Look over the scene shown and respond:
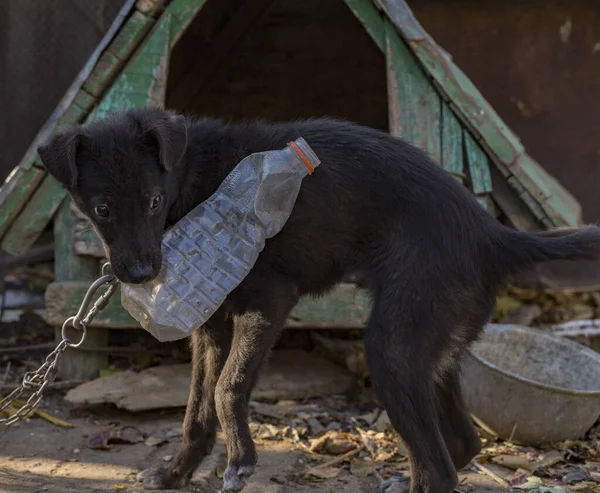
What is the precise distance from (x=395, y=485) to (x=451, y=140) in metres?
2.28

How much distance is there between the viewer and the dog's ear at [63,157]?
3357 mm

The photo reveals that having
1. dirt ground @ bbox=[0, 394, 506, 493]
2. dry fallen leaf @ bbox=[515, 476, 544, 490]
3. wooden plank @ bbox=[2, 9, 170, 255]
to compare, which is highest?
wooden plank @ bbox=[2, 9, 170, 255]

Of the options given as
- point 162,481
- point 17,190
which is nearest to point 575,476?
point 162,481

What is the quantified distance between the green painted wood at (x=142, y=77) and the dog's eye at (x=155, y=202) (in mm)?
1880

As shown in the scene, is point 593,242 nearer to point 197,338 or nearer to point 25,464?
point 197,338

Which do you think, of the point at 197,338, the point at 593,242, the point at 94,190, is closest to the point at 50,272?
the point at 197,338

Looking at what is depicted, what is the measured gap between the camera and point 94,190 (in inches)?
134

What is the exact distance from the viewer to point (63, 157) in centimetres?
336

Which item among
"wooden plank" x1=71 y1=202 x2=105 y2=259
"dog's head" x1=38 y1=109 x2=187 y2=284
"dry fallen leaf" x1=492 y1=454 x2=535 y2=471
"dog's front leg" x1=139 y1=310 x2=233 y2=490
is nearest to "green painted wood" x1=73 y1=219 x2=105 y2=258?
"wooden plank" x1=71 y1=202 x2=105 y2=259

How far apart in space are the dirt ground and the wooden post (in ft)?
1.69

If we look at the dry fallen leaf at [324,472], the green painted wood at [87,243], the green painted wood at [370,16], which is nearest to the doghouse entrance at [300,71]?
the green painted wood at [370,16]

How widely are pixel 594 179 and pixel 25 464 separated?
548 cm

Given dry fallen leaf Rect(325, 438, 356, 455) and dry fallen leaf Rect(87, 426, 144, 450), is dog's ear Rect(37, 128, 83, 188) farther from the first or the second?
dry fallen leaf Rect(325, 438, 356, 455)

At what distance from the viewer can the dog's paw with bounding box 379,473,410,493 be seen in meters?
4.00
